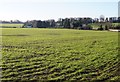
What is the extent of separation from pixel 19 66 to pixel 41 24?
133 meters

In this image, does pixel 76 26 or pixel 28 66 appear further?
pixel 76 26

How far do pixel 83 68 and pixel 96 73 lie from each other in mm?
1112

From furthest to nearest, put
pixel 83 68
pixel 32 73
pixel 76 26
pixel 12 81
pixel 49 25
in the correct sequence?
pixel 49 25
pixel 76 26
pixel 83 68
pixel 32 73
pixel 12 81

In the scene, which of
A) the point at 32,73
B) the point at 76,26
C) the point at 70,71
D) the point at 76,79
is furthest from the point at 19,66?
the point at 76,26

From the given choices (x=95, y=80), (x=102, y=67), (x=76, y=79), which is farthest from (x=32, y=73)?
(x=102, y=67)

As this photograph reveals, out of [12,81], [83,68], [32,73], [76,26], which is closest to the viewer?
[12,81]

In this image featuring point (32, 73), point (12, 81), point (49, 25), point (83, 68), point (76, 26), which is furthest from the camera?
point (49, 25)

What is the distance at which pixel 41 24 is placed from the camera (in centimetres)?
14450

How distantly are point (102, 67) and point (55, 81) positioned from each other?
3780 mm

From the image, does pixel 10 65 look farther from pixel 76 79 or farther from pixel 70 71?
pixel 76 79

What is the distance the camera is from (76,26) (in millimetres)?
123750

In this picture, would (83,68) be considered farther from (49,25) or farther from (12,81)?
(49,25)

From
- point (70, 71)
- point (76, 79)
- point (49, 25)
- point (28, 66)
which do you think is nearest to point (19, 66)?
point (28, 66)

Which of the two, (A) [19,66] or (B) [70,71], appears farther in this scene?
(A) [19,66]
